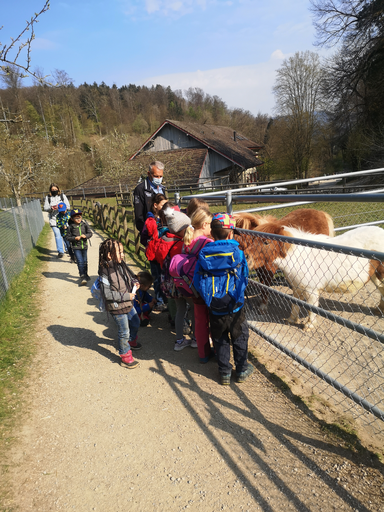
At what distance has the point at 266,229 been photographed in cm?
416

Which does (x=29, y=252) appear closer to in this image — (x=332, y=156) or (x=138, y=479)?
(x=138, y=479)

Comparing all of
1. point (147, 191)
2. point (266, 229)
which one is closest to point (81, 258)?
point (147, 191)

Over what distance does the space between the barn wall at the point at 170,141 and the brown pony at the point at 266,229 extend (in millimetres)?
22851

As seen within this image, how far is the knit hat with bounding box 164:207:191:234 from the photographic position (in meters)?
3.39

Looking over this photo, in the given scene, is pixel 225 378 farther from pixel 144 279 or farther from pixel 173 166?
pixel 173 166

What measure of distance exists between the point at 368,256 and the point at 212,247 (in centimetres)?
117

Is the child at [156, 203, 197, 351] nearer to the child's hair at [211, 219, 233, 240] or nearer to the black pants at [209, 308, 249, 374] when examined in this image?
the black pants at [209, 308, 249, 374]

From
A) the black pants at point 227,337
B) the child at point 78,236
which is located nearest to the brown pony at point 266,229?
the black pants at point 227,337

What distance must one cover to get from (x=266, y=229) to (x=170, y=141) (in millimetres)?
26264

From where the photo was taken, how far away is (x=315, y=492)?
75.0 inches

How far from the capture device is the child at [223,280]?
2650 mm

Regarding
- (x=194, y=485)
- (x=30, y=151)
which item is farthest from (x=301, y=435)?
(x=30, y=151)

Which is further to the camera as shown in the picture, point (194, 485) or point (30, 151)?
point (30, 151)

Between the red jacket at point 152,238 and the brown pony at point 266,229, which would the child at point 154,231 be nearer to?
the red jacket at point 152,238
